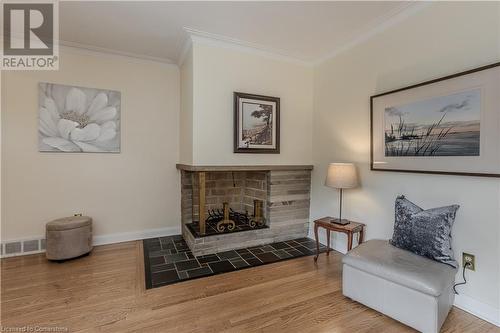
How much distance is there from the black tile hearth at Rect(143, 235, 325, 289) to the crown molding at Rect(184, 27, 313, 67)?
2634 millimetres

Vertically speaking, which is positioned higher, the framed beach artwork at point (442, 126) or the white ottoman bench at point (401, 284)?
the framed beach artwork at point (442, 126)

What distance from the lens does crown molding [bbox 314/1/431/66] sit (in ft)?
7.36

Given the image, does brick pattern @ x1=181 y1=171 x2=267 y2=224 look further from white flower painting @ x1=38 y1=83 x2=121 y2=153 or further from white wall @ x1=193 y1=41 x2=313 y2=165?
white flower painting @ x1=38 y1=83 x2=121 y2=153

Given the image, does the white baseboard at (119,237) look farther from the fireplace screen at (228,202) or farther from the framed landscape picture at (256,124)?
the framed landscape picture at (256,124)

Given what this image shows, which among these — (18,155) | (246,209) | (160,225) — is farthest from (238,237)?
(18,155)

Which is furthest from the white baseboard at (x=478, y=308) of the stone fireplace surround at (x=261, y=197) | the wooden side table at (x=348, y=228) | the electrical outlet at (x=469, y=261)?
the stone fireplace surround at (x=261, y=197)

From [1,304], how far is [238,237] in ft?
7.39

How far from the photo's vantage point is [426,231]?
191cm

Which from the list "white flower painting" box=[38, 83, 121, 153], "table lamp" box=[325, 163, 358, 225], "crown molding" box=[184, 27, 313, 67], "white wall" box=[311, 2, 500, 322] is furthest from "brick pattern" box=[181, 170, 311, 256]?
"crown molding" box=[184, 27, 313, 67]

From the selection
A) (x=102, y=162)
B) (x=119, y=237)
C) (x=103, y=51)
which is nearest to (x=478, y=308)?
(x=119, y=237)

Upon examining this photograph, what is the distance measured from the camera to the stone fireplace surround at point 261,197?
3158 millimetres

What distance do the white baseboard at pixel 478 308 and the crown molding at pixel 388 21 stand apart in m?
2.59

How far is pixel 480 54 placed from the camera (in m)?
1.86

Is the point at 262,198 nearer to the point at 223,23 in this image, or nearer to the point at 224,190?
the point at 224,190
